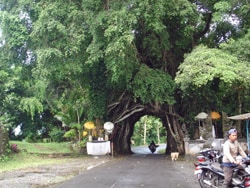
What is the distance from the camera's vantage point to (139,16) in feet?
45.6

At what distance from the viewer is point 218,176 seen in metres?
7.66

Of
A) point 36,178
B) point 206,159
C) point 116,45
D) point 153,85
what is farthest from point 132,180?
point 153,85

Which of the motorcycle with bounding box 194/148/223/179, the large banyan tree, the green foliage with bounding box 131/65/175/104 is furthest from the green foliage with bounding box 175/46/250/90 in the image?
the motorcycle with bounding box 194/148/223/179

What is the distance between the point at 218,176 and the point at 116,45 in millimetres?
6886

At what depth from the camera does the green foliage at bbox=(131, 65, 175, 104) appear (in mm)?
16250

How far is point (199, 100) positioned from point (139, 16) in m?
6.49

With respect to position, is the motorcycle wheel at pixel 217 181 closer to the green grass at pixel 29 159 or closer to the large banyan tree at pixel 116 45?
the large banyan tree at pixel 116 45

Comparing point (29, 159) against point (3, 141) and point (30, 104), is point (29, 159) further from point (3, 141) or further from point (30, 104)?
point (30, 104)

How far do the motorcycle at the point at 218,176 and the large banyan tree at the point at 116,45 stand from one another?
6408 millimetres

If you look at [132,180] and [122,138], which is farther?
[122,138]

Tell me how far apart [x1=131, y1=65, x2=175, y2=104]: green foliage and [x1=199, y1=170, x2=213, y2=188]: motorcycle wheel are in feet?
26.9

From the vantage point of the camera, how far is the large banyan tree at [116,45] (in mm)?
13879

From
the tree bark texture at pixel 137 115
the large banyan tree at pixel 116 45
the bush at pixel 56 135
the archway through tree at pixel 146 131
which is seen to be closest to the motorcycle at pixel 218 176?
the large banyan tree at pixel 116 45

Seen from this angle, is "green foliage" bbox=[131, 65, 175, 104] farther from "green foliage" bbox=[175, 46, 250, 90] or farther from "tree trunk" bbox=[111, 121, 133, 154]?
"tree trunk" bbox=[111, 121, 133, 154]
